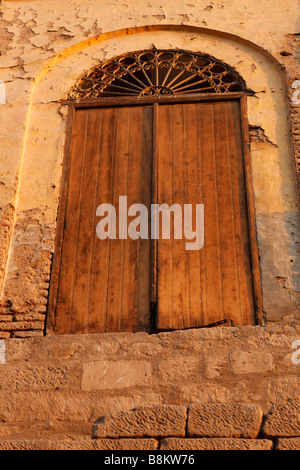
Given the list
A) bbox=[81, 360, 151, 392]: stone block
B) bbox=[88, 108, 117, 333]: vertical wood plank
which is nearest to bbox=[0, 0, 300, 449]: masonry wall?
bbox=[81, 360, 151, 392]: stone block

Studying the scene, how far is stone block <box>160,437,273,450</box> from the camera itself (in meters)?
Answer: 4.00

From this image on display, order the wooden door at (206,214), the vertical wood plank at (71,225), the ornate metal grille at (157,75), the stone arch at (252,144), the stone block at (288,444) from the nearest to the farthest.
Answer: the stone block at (288,444) → the wooden door at (206,214) → the vertical wood plank at (71,225) → the stone arch at (252,144) → the ornate metal grille at (157,75)

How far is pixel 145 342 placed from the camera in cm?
489

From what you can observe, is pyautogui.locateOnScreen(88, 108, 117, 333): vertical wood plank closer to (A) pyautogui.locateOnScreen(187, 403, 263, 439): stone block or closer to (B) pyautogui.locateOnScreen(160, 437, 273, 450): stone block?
(A) pyautogui.locateOnScreen(187, 403, 263, 439): stone block

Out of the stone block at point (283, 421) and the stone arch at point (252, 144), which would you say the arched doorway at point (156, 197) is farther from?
the stone block at point (283, 421)

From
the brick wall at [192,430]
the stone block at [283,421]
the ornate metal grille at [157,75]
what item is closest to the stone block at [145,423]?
the brick wall at [192,430]

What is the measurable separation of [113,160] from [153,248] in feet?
3.40

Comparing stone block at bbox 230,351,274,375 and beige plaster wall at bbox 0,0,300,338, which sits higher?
beige plaster wall at bbox 0,0,300,338

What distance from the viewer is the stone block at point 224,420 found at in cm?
412

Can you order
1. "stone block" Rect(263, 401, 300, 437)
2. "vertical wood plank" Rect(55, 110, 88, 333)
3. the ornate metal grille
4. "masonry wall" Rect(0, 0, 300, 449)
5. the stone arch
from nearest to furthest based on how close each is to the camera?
"stone block" Rect(263, 401, 300, 437), "masonry wall" Rect(0, 0, 300, 449), "vertical wood plank" Rect(55, 110, 88, 333), the stone arch, the ornate metal grille

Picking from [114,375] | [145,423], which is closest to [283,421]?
[145,423]

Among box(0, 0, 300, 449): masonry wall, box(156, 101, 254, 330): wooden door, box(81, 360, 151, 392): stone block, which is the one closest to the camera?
box(0, 0, 300, 449): masonry wall

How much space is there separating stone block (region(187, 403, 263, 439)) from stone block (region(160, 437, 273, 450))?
0.06 metres
